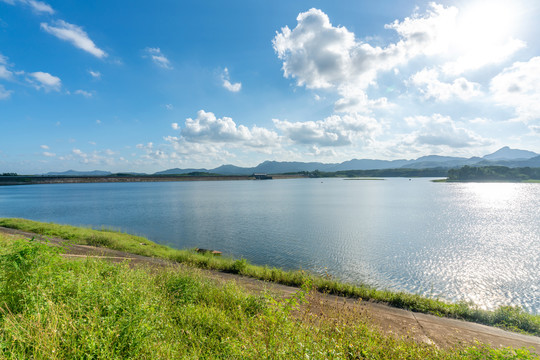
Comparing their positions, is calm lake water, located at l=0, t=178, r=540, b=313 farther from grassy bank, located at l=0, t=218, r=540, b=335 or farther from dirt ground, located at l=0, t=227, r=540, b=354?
dirt ground, located at l=0, t=227, r=540, b=354

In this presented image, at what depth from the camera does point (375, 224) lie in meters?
43.2

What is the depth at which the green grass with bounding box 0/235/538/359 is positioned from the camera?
533 centimetres

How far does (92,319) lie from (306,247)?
26.1 m

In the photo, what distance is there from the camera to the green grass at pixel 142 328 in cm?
533

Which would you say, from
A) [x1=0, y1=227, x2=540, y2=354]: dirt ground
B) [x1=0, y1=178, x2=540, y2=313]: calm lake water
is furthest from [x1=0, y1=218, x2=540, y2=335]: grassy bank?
[x1=0, y1=178, x2=540, y2=313]: calm lake water

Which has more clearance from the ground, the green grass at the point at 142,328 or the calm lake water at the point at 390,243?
the green grass at the point at 142,328

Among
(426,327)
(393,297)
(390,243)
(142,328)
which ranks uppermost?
(142,328)

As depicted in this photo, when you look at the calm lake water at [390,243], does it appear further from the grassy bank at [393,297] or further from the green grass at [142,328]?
the green grass at [142,328]

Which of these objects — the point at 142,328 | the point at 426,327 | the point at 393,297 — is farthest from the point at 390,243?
the point at 142,328

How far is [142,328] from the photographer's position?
5.94 meters

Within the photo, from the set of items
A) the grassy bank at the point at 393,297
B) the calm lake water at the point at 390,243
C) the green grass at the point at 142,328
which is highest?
the green grass at the point at 142,328

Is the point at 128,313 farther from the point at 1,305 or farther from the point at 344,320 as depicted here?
the point at 344,320

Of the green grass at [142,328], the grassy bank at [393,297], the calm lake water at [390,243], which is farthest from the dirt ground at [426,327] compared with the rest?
the calm lake water at [390,243]

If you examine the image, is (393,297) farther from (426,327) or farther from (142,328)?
(142,328)
